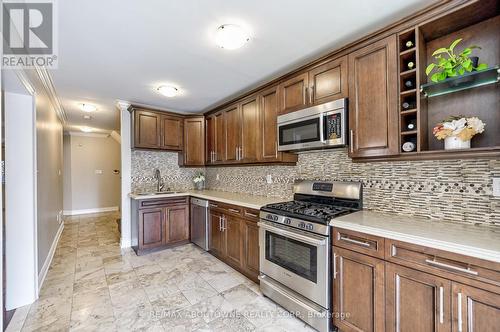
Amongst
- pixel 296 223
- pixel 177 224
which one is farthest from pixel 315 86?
pixel 177 224

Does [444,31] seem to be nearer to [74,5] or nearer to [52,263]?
[74,5]

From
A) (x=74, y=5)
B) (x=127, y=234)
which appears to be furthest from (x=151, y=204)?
(x=74, y=5)

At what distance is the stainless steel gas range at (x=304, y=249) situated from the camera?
184 cm

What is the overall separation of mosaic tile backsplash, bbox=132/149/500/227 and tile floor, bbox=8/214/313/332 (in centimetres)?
133

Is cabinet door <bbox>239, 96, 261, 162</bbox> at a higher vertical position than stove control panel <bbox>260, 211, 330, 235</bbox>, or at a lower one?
higher

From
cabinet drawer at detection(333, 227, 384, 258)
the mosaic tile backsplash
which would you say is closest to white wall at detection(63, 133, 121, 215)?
the mosaic tile backsplash

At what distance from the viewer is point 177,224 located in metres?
3.89

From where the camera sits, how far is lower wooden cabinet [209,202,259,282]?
2.65 m

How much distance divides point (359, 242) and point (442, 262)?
47cm

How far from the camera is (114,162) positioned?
283 inches

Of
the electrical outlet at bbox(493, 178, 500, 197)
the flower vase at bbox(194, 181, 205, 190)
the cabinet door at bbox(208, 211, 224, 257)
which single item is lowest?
the cabinet door at bbox(208, 211, 224, 257)

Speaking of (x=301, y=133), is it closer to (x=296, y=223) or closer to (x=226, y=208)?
(x=296, y=223)

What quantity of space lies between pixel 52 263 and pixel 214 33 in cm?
376
